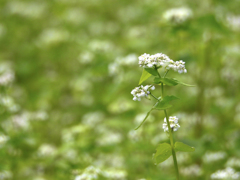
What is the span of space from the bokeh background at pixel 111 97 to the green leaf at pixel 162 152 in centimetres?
83

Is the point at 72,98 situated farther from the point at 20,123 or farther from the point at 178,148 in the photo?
the point at 178,148

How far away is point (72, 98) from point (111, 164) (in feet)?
10.5

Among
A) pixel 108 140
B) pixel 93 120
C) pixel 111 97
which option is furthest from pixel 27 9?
pixel 108 140

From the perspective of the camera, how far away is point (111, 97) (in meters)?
4.71

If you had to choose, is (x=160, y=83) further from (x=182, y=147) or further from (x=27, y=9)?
(x=27, y=9)

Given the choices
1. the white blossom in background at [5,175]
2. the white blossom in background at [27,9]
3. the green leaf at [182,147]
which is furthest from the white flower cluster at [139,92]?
the white blossom in background at [27,9]

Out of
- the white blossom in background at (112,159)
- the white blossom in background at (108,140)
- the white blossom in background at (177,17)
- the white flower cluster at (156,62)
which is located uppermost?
the white blossom in background at (177,17)

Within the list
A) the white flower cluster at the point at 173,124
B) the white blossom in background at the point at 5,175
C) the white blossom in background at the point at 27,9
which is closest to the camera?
the white flower cluster at the point at 173,124

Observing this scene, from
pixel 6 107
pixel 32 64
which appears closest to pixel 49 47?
pixel 32 64

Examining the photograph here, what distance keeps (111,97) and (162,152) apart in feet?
8.54

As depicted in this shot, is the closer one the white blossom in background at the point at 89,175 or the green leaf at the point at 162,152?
the green leaf at the point at 162,152

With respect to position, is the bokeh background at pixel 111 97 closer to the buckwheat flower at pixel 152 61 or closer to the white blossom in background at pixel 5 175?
the white blossom in background at pixel 5 175

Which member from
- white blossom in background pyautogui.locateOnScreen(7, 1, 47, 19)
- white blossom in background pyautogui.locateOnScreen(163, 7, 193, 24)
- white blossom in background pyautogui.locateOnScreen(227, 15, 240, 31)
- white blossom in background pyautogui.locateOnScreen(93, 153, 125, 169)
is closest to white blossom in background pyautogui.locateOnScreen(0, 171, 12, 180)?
white blossom in background pyautogui.locateOnScreen(93, 153, 125, 169)

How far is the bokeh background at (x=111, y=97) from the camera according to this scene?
3949 mm
